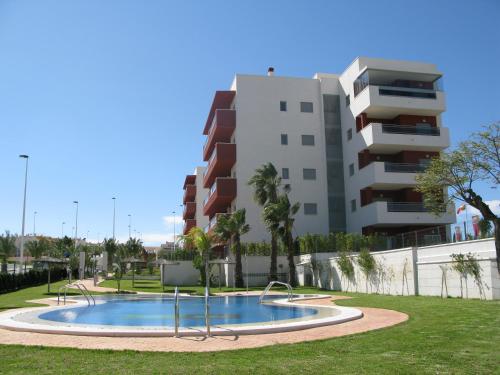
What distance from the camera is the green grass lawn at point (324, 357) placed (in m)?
8.34

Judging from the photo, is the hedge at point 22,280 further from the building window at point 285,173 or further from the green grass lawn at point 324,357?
the green grass lawn at point 324,357

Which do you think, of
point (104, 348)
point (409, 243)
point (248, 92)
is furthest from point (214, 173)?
point (104, 348)

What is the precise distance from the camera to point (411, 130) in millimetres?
42406

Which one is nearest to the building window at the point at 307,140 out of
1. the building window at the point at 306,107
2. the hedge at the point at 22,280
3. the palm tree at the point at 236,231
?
the building window at the point at 306,107

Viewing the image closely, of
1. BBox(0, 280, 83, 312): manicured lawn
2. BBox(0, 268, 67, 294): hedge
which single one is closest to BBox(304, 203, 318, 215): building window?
BBox(0, 280, 83, 312): manicured lawn

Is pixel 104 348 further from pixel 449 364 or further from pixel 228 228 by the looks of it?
pixel 228 228

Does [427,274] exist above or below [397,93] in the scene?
below

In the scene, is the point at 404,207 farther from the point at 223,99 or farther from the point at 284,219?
the point at 223,99

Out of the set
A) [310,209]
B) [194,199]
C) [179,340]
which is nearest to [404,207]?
[310,209]

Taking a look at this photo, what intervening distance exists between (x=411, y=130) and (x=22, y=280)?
34764 mm

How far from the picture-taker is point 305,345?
1066 cm

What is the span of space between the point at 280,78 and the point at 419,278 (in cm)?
2898

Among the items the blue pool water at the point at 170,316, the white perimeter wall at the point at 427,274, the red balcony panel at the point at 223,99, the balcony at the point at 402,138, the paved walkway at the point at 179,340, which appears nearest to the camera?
the paved walkway at the point at 179,340

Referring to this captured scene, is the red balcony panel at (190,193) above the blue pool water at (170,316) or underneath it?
above
